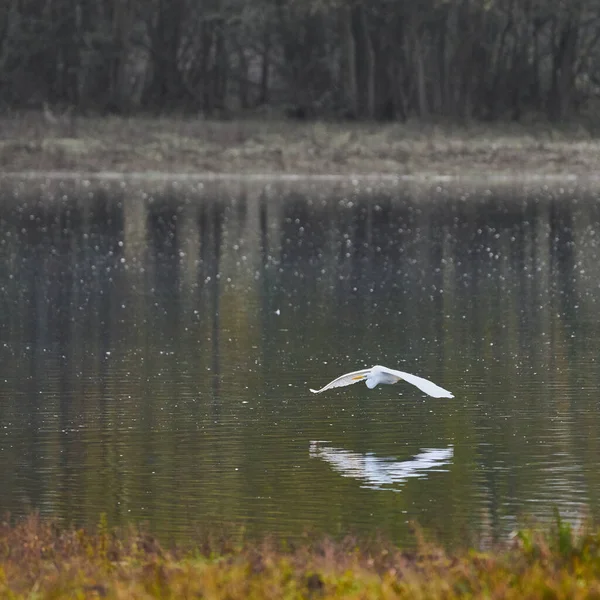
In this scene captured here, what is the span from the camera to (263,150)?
211 feet

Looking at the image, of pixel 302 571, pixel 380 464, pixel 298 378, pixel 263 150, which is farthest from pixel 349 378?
pixel 263 150

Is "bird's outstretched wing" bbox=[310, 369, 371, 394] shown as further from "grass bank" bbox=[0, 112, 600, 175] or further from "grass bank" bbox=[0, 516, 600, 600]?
"grass bank" bbox=[0, 112, 600, 175]

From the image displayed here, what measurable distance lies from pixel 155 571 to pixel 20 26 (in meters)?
68.0

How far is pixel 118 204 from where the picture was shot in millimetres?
51750

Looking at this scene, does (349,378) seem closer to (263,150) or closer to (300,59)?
(263,150)

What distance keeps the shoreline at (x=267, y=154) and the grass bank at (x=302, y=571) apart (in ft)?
175

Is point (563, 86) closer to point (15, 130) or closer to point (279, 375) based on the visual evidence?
point (15, 130)

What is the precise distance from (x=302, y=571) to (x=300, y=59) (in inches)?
2749

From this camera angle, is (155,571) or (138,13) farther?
(138,13)

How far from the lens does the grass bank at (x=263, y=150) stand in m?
63.1

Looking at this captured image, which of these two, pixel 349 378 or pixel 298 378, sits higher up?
pixel 349 378

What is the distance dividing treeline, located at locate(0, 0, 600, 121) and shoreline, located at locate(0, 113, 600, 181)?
254 inches

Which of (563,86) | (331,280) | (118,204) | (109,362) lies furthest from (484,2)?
(109,362)

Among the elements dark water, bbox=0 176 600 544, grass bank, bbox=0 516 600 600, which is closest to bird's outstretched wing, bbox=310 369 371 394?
dark water, bbox=0 176 600 544
